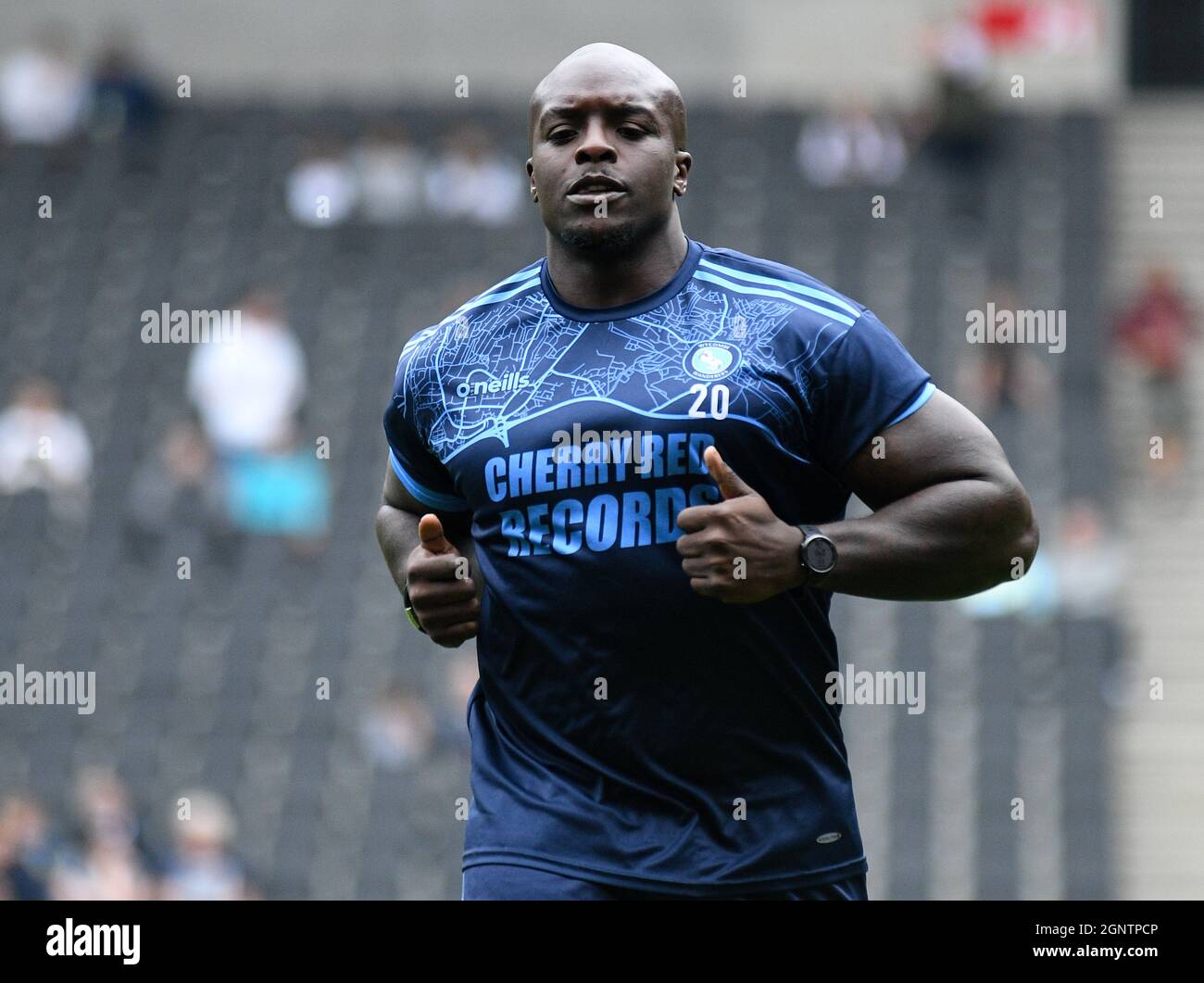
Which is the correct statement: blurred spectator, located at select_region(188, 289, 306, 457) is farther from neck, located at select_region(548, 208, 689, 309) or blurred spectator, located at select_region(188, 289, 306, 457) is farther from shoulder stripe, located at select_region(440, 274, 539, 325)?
neck, located at select_region(548, 208, 689, 309)

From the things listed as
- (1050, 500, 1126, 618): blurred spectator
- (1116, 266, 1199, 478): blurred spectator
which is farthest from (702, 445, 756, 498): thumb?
(1116, 266, 1199, 478): blurred spectator

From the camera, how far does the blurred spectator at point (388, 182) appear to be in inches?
766

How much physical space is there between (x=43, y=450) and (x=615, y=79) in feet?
43.5

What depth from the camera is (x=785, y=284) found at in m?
3.87

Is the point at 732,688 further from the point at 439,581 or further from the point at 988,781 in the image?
the point at 988,781

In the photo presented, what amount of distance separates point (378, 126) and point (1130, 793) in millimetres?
9555

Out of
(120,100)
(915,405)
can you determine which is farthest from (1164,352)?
(915,405)

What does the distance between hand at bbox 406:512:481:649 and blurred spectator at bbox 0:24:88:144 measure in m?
17.5

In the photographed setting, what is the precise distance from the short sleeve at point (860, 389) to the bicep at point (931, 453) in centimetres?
2

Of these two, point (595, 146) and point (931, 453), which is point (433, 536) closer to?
point (595, 146)

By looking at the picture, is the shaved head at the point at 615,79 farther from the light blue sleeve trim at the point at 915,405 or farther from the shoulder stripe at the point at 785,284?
the light blue sleeve trim at the point at 915,405

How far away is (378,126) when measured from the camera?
20141 mm
